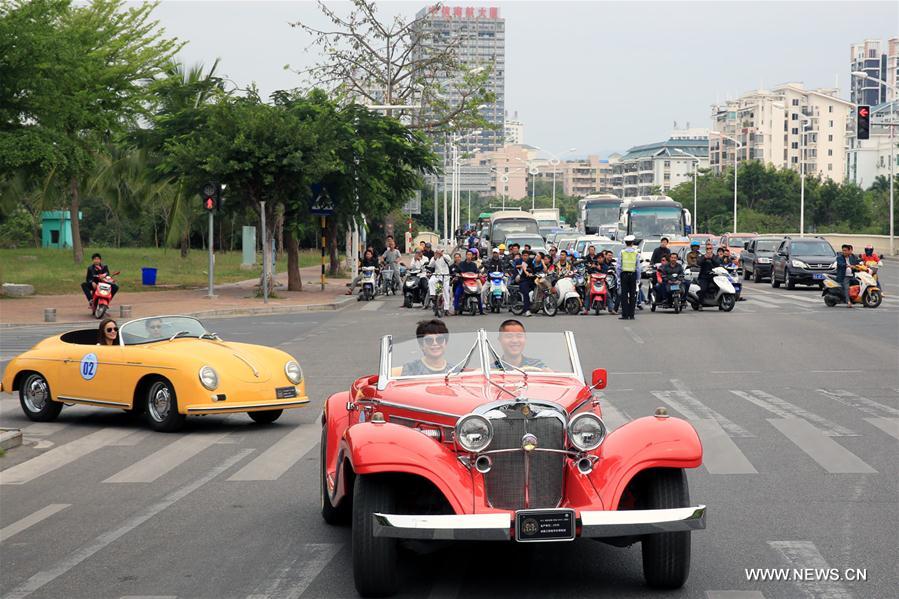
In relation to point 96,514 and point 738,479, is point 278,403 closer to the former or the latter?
point 96,514

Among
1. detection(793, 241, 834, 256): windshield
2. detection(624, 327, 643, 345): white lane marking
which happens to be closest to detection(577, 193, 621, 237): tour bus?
detection(793, 241, 834, 256): windshield

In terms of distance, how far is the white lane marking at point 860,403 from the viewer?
1426 centimetres

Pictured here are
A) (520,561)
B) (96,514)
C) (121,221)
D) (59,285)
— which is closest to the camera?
(520,561)

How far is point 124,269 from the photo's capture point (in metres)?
54.4

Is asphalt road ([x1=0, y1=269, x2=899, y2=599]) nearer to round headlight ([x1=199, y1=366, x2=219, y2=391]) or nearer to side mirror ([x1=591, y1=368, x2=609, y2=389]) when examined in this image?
round headlight ([x1=199, y1=366, x2=219, y2=391])

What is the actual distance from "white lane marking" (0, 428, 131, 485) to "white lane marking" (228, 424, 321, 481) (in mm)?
1860

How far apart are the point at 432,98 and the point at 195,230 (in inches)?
1335

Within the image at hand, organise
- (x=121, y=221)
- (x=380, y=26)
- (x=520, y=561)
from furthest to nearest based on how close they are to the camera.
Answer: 1. (x=121, y=221)
2. (x=380, y=26)
3. (x=520, y=561)

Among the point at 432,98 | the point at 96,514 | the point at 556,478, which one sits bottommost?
the point at 96,514

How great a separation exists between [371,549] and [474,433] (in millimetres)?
864

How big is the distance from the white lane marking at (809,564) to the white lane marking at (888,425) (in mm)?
5151

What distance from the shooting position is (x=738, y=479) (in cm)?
1016

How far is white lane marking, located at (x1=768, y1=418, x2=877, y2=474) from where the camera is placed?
1064cm

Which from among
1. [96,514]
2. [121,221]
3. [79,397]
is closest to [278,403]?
[79,397]
